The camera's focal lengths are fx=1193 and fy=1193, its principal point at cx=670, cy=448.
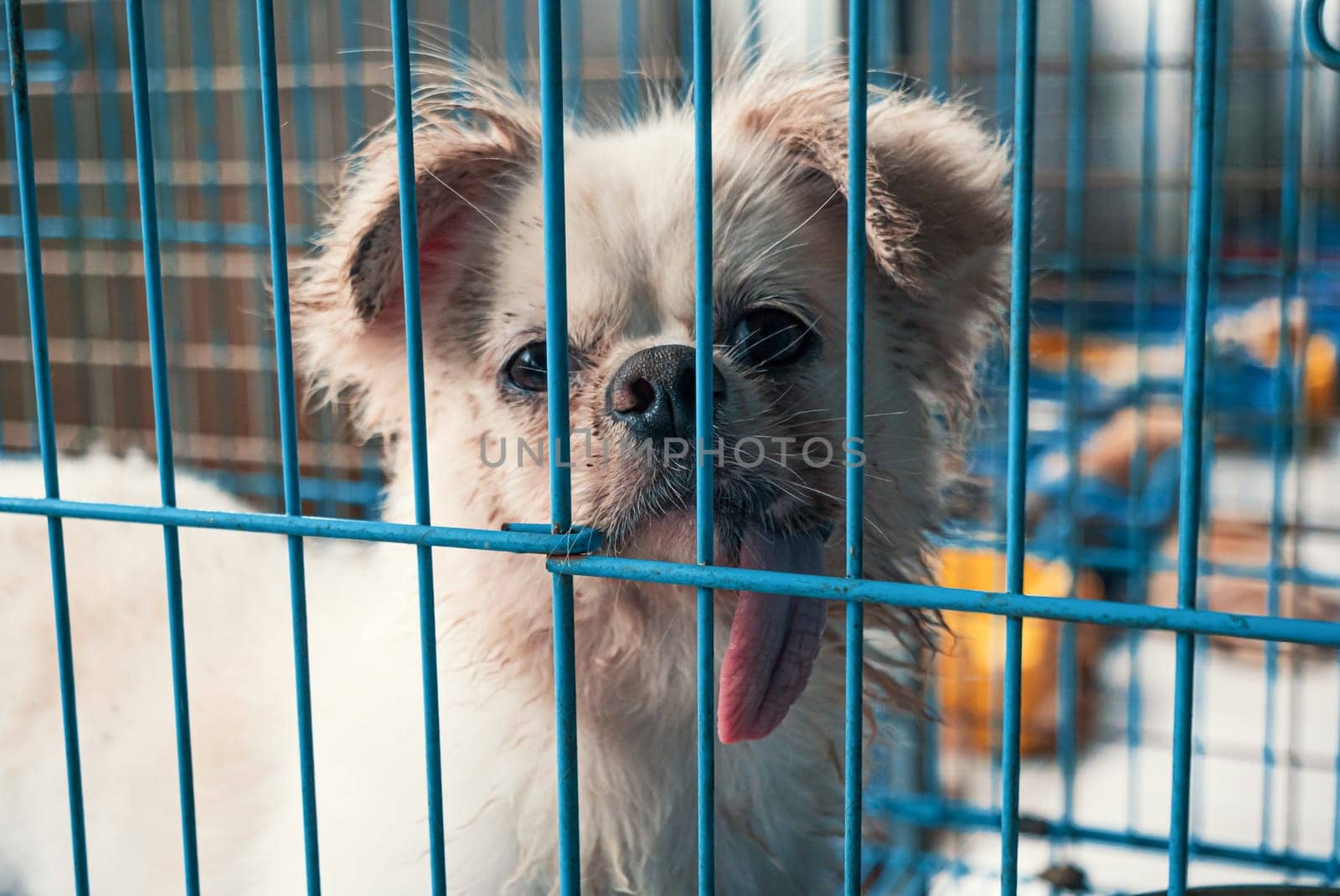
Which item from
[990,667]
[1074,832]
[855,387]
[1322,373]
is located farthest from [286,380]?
[1322,373]

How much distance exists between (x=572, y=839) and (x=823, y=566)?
0.48 m

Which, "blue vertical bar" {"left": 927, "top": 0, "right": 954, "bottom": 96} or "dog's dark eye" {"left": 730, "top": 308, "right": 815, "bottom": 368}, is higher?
"blue vertical bar" {"left": 927, "top": 0, "right": 954, "bottom": 96}

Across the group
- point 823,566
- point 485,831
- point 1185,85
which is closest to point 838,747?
point 823,566

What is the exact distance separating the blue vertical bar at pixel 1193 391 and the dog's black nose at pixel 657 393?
518mm

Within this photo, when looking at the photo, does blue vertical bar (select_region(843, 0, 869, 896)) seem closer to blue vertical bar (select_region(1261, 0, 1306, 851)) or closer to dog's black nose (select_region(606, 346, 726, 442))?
dog's black nose (select_region(606, 346, 726, 442))

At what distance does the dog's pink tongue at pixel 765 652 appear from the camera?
1.27m

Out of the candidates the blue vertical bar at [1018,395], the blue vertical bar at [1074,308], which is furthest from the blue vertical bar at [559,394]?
the blue vertical bar at [1074,308]

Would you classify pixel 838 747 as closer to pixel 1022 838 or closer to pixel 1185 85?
pixel 1022 838

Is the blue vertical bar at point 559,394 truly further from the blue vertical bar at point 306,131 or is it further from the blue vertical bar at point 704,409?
the blue vertical bar at point 306,131

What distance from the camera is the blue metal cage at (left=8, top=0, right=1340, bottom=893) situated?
915 millimetres

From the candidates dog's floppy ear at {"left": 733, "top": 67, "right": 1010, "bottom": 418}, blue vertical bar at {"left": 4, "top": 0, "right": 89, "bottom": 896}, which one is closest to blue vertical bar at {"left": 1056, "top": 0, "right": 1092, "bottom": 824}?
dog's floppy ear at {"left": 733, "top": 67, "right": 1010, "bottom": 418}

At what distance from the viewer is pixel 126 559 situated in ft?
6.88

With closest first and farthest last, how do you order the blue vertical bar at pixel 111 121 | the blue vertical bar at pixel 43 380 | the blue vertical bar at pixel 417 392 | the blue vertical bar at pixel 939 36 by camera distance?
1. the blue vertical bar at pixel 417 392
2. the blue vertical bar at pixel 43 380
3. the blue vertical bar at pixel 939 36
4. the blue vertical bar at pixel 111 121

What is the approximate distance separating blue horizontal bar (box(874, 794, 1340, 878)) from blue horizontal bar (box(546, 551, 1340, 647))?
1.27m
